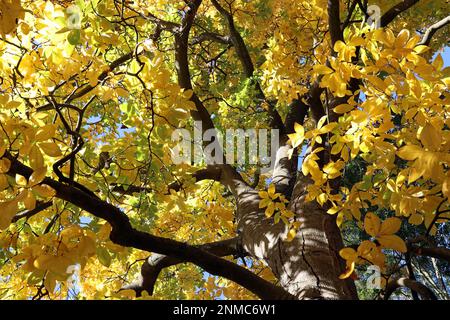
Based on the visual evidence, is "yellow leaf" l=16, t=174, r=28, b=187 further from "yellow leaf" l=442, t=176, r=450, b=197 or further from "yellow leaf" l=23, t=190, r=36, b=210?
"yellow leaf" l=442, t=176, r=450, b=197

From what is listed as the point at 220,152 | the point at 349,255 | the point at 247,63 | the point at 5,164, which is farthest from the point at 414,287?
the point at 247,63

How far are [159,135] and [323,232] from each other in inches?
61.3

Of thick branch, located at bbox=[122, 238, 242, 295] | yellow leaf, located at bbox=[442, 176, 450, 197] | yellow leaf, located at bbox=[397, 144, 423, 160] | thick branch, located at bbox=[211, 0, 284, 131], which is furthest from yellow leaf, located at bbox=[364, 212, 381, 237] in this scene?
thick branch, located at bbox=[211, 0, 284, 131]

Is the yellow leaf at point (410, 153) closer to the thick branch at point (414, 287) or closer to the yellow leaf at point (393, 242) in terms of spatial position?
the yellow leaf at point (393, 242)

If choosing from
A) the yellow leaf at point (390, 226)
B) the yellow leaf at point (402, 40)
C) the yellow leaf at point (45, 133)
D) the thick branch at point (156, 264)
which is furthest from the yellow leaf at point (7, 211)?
the thick branch at point (156, 264)

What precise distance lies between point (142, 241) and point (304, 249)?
1.39 metres

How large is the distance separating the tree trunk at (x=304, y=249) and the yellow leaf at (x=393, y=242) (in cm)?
103

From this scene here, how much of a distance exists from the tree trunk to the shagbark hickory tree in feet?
0.05

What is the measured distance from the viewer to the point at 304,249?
3.17 metres

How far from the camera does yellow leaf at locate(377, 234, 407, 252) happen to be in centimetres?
171

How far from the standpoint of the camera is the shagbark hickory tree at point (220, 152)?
1.75 meters

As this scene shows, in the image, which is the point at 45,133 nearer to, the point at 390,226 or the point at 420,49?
the point at 390,226
